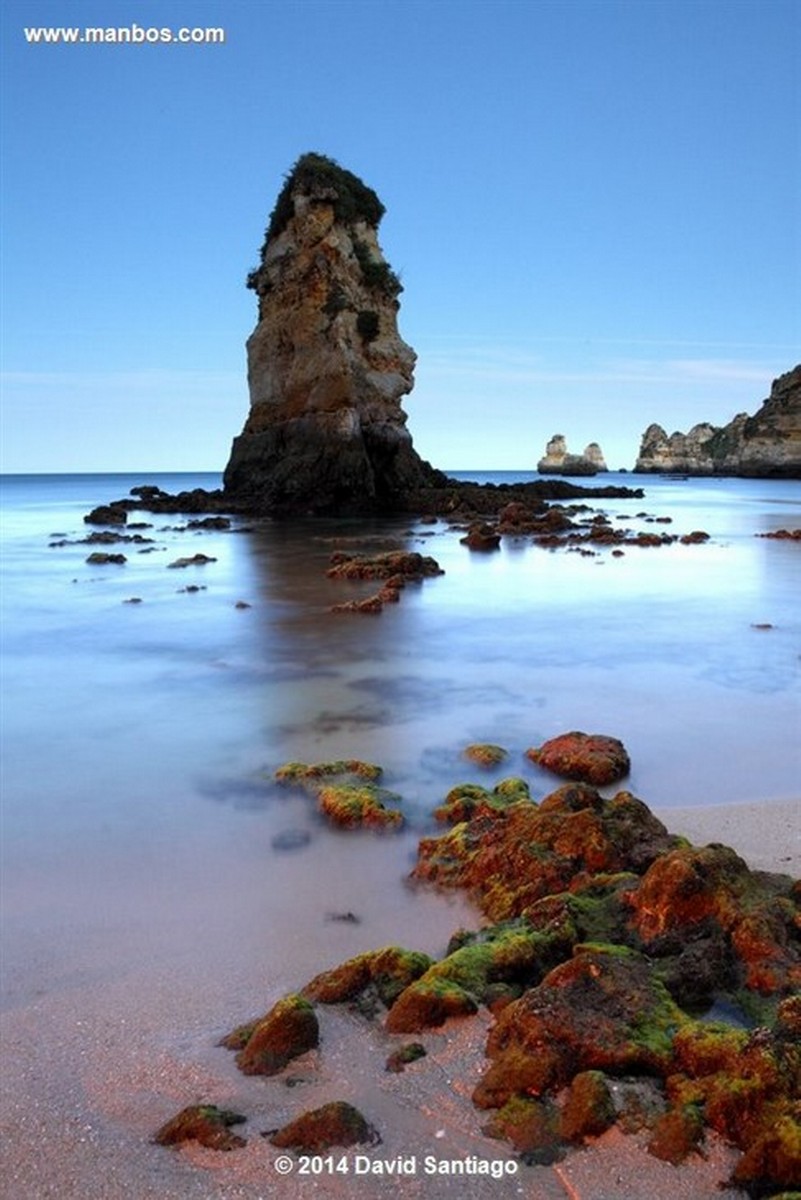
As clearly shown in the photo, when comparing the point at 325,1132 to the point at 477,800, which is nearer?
the point at 325,1132

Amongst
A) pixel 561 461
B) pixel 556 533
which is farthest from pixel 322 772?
pixel 561 461

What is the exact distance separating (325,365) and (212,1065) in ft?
104

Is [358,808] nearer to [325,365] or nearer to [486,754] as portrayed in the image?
[486,754]

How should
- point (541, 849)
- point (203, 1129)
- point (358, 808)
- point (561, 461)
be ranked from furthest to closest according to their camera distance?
1. point (561, 461)
2. point (358, 808)
3. point (541, 849)
4. point (203, 1129)

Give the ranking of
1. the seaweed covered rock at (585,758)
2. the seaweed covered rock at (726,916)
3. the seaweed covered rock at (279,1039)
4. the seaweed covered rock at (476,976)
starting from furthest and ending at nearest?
the seaweed covered rock at (585,758) → the seaweed covered rock at (726,916) → the seaweed covered rock at (476,976) → the seaweed covered rock at (279,1039)

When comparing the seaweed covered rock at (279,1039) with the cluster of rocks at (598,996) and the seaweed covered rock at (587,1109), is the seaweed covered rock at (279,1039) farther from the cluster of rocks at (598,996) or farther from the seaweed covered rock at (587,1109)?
the seaweed covered rock at (587,1109)

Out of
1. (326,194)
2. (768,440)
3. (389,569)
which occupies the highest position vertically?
(326,194)

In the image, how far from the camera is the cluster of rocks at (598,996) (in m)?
2.58

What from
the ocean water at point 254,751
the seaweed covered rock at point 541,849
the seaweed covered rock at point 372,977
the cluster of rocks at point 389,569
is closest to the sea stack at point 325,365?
the cluster of rocks at point 389,569

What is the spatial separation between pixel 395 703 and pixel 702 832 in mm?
3617

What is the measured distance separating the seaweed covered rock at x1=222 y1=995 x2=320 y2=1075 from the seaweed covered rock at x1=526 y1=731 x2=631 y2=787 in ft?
10.1

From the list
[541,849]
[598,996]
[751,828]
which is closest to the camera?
[598,996]

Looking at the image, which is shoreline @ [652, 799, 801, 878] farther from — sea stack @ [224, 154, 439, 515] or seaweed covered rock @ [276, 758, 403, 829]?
sea stack @ [224, 154, 439, 515]

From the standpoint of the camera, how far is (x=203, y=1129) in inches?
104
